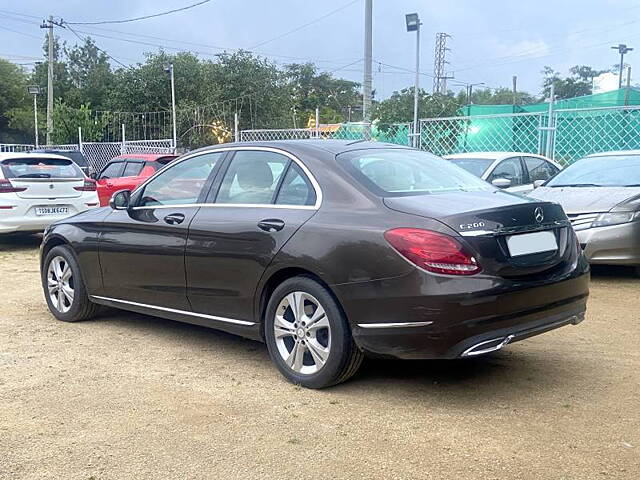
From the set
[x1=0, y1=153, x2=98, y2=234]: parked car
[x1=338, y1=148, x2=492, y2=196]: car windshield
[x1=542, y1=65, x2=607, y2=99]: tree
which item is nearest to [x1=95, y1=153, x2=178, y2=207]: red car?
[x1=0, y1=153, x2=98, y2=234]: parked car

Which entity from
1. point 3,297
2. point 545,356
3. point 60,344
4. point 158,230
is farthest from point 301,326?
point 3,297

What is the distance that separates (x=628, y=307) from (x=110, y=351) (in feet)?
14.7

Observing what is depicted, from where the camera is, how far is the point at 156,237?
202 inches

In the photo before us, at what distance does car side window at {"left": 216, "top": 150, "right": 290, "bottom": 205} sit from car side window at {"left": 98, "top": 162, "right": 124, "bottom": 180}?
388 inches

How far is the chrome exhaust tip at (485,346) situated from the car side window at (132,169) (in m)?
11.0

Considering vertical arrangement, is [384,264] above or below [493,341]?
above

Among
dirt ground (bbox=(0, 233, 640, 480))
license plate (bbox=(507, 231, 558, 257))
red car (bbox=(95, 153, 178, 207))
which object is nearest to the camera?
dirt ground (bbox=(0, 233, 640, 480))

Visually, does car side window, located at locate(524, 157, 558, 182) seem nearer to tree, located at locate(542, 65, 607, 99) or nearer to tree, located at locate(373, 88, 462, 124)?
tree, located at locate(373, 88, 462, 124)

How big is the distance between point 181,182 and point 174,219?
1.37 ft

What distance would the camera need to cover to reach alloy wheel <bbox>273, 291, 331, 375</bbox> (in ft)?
13.6

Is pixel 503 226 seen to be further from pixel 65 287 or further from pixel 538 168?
pixel 538 168

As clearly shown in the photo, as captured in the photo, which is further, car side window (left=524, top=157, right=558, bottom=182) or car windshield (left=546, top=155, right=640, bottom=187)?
car side window (left=524, top=157, right=558, bottom=182)

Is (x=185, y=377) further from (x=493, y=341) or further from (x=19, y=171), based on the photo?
(x=19, y=171)

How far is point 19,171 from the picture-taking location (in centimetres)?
1010
